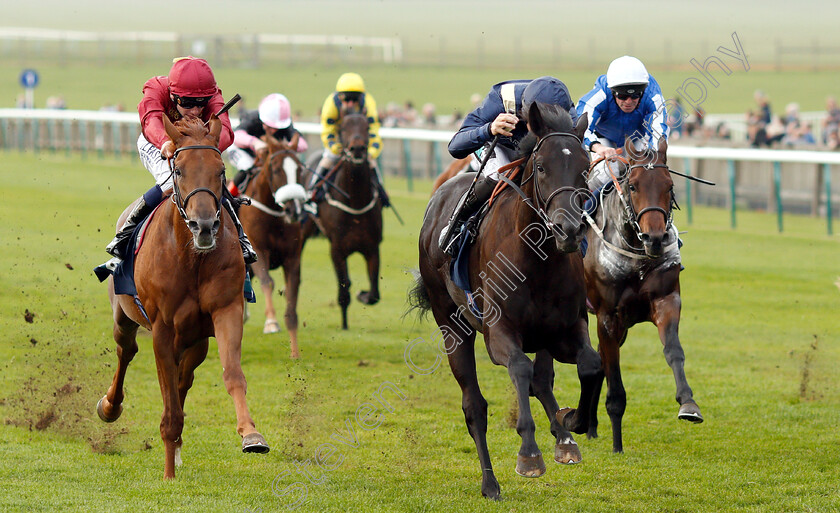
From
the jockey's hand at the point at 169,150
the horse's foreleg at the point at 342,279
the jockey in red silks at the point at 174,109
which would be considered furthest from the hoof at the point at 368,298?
the jockey's hand at the point at 169,150

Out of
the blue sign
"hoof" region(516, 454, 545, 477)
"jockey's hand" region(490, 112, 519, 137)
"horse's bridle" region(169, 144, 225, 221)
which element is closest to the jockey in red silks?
"horse's bridle" region(169, 144, 225, 221)

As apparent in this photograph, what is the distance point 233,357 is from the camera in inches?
202

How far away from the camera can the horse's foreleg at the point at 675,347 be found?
532 centimetres

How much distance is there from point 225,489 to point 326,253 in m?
10.6

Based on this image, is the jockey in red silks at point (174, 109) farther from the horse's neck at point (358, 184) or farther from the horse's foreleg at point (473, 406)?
the horse's neck at point (358, 184)

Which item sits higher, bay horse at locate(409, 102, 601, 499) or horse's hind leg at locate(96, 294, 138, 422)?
bay horse at locate(409, 102, 601, 499)

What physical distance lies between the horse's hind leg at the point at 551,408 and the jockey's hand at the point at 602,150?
1343 mm

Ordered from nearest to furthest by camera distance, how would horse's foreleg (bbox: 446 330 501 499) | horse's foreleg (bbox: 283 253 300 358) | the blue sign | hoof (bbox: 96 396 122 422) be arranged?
horse's foreleg (bbox: 446 330 501 499) < hoof (bbox: 96 396 122 422) < horse's foreleg (bbox: 283 253 300 358) < the blue sign

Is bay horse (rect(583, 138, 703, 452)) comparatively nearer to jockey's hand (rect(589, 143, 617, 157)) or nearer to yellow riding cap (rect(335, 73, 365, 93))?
jockey's hand (rect(589, 143, 617, 157))

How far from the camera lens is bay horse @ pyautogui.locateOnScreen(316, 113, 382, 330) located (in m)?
10.6

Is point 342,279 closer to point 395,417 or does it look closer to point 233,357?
point 395,417

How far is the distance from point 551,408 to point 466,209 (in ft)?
3.86

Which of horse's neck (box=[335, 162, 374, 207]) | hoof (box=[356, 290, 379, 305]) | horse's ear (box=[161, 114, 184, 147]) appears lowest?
hoof (box=[356, 290, 379, 305])

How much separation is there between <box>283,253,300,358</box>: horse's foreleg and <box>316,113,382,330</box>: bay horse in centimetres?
84
